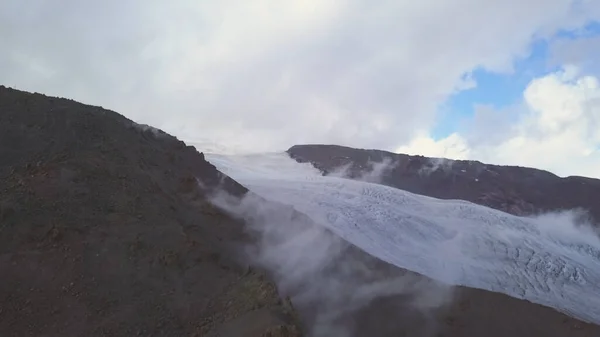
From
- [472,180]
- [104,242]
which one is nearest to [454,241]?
[104,242]

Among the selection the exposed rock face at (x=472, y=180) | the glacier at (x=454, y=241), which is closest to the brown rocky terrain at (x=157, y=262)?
the glacier at (x=454, y=241)

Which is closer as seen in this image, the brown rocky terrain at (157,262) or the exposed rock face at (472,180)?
the brown rocky terrain at (157,262)

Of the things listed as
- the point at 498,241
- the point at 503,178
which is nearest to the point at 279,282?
the point at 498,241

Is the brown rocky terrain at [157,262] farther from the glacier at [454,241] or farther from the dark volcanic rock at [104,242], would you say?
the glacier at [454,241]

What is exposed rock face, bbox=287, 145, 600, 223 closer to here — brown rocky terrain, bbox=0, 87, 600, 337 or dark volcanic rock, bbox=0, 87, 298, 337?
brown rocky terrain, bbox=0, 87, 600, 337

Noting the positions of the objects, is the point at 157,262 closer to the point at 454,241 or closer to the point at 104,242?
the point at 104,242

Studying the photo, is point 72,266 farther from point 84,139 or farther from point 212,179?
point 212,179

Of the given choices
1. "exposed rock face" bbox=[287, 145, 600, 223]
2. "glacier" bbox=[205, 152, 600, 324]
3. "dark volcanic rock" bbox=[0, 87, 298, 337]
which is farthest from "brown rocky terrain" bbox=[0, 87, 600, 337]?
"exposed rock face" bbox=[287, 145, 600, 223]
